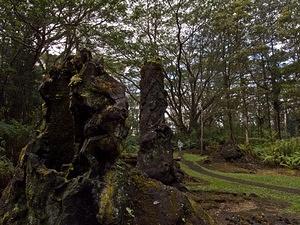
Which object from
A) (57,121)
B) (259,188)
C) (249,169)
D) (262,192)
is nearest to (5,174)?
(57,121)

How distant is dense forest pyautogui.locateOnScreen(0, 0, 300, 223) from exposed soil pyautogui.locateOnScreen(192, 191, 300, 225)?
4.13 m

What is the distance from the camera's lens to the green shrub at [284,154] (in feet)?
64.2

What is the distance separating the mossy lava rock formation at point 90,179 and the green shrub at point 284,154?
1562 centimetres

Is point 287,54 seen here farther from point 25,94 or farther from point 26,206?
point 26,206

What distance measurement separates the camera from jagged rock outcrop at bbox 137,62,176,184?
9516 millimetres

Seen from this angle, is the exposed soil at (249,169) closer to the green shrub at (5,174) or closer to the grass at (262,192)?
the grass at (262,192)

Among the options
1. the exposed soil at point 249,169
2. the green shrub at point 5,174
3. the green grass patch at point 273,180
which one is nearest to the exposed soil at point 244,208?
the green grass patch at point 273,180

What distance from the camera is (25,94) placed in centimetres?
1675

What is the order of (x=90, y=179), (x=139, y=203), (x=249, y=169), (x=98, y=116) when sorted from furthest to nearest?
(x=249, y=169)
(x=139, y=203)
(x=98, y=116)
(x=90, y=179)

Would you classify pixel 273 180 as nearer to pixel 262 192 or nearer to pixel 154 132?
pixel 262 192

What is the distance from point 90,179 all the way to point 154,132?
5320 millimetres

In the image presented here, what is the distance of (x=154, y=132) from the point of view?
9.63 meters

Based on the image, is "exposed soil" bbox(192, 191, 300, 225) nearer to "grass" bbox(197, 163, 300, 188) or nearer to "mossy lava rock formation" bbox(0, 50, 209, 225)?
"mossy lava rock formation" bbox(0, 50, 209, 225)

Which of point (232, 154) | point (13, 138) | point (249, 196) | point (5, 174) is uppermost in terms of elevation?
point (13, 138)
